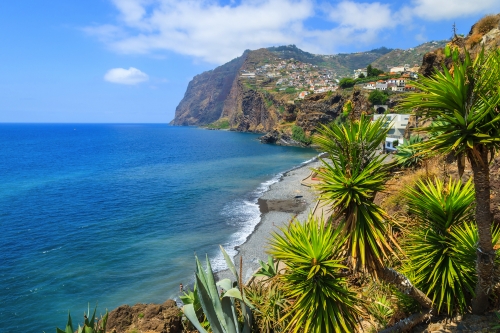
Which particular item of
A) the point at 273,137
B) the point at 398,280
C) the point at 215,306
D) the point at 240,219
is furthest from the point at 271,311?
the point at 273,137

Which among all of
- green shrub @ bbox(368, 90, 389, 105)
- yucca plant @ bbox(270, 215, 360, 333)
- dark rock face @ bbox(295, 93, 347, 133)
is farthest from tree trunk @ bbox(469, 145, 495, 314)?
dark rock face @ bbox(295, 93, 347, 133)

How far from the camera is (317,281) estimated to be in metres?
5.56

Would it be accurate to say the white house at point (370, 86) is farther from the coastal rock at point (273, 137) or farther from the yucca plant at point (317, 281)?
the yucca plant at point (317, 281)

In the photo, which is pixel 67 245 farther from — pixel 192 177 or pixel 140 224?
pixel 192 177

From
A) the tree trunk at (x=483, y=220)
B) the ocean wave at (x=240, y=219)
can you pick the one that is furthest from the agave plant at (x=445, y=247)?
the ocean wave at (x=240, y=219)

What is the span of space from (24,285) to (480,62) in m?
21.5

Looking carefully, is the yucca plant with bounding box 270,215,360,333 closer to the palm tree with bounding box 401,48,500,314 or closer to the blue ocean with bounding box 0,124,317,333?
the palm tree with bounding box 401,48,500,314

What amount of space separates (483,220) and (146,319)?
9071 mm

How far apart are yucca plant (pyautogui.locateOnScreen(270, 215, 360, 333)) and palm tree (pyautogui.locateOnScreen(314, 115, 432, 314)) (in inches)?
13.6

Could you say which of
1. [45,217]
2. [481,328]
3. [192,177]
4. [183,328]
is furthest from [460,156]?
[192,177]

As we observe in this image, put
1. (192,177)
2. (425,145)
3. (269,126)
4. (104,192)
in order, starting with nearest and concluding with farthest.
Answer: (425,145) < (104,192) < (192,177) < (269,126)

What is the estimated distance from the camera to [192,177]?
49.2 m

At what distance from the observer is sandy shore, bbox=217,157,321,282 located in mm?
20359

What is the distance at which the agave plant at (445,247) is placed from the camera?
6.16 m
